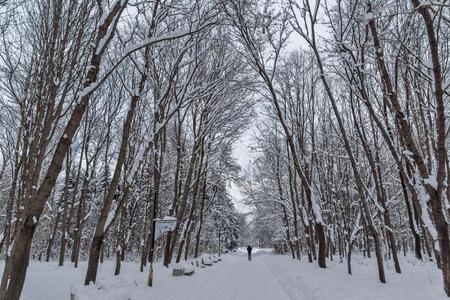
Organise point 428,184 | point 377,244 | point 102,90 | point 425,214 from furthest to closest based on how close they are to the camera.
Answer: point 102,90, point 377,244, point 425,214, point 428,184

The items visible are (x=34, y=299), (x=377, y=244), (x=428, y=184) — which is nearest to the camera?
(x=428, y=184)

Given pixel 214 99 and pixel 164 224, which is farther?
pixel 214 99

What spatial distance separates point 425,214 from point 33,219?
7274 mm

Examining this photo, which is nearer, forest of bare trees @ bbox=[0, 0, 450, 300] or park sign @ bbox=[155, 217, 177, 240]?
forest of bare trees @ bbox=[0, 0, 450, 300]

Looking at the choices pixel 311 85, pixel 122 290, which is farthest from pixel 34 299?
pixel 311 85

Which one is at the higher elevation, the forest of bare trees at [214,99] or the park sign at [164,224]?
the forest of bare trees at [214,99]

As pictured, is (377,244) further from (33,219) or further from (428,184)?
(33,219)

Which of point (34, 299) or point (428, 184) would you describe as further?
point (34, 299)

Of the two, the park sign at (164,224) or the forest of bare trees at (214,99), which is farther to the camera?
the park sign at (164,224)

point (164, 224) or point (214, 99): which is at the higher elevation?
point (214, 99)

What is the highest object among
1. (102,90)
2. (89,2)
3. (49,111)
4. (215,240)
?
(102,90)

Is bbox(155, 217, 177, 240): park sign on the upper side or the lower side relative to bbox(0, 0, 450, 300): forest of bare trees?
lower

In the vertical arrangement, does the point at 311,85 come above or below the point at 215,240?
above

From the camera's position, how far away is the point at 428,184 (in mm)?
5191
